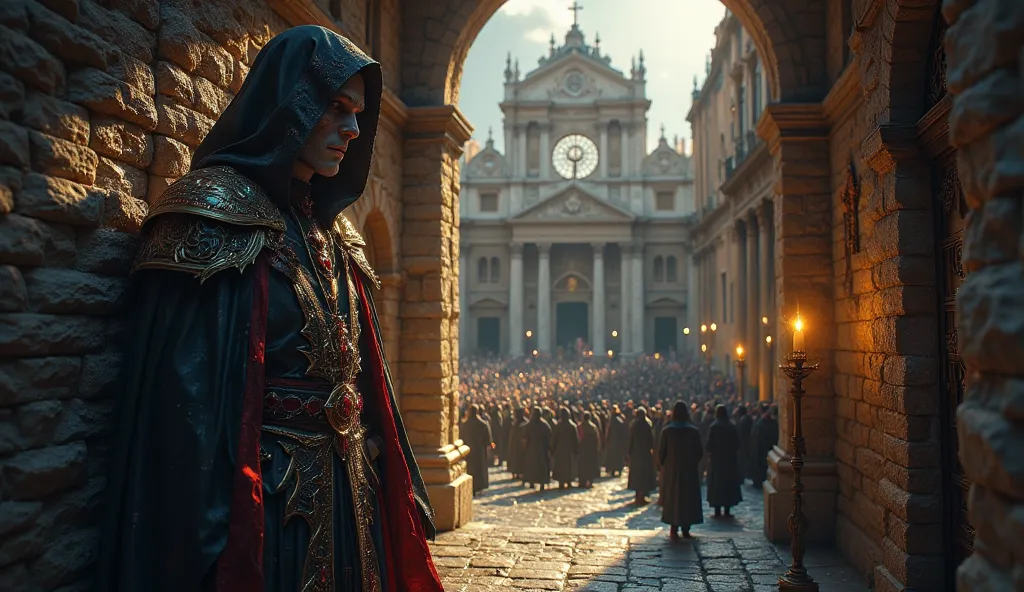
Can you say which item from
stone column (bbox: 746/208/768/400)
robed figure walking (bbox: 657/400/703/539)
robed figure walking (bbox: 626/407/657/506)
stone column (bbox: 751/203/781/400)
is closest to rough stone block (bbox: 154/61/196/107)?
robed figure walking (bbox: 657/400/703/539)

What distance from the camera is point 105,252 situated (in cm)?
313

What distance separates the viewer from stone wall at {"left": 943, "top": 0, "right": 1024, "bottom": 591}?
2.00m

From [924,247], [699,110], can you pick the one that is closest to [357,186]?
[924,247]

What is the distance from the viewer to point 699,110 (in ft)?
127

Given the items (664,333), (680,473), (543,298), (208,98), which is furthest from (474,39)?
(664,333)

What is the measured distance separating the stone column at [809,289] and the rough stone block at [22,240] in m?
7.47

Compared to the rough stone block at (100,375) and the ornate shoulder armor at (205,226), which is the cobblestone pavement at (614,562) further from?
the ornate shoulder armor at (205,226)

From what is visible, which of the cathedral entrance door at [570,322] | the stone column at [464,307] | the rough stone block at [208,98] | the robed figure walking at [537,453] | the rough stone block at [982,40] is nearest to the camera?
the rough stone block at [982,40]

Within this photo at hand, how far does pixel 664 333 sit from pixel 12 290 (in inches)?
1772

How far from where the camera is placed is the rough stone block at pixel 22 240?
264 centimetres

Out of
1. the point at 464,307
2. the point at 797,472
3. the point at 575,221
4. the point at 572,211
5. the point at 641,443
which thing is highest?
the point at 572,211

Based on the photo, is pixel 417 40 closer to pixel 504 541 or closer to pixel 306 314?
pixel 504 541

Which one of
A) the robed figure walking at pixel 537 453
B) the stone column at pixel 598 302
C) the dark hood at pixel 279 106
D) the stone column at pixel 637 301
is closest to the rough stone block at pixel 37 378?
the dark hood at pixel 279 106

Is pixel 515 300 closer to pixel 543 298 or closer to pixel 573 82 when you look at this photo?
pixel 543 298
